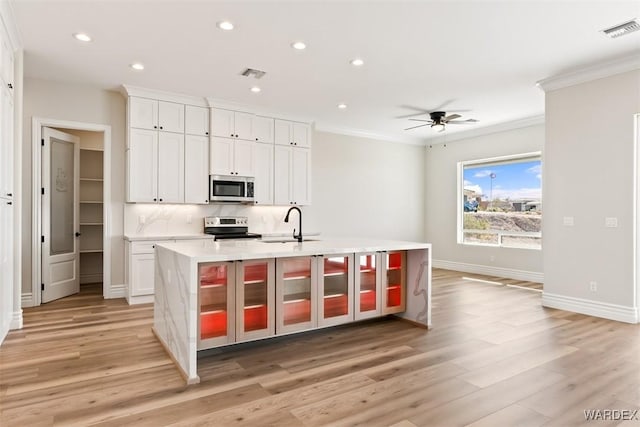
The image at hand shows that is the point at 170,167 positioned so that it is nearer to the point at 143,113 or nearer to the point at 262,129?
the point at 143,113

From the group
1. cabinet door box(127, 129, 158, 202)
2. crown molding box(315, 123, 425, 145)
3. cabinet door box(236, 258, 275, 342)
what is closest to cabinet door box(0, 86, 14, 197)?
cabinet door box(127, 129, 158, 202)

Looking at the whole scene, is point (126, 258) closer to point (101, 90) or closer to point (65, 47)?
point (101, 90)

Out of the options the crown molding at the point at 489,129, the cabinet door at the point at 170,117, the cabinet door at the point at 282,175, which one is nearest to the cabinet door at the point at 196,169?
the cabinet door at the point at 170,117

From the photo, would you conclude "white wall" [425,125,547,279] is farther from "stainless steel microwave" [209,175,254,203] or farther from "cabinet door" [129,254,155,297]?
"cabinet door" [129,254,155,297]

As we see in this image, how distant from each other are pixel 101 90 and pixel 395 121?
4.82 meters

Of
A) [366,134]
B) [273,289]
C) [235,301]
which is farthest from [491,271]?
[235,301]

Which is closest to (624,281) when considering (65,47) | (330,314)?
(330,314)

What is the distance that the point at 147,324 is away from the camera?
412 cm

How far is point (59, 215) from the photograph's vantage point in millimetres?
5469

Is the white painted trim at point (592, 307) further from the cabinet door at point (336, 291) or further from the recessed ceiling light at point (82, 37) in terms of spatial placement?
the recessed ceiling light at point (82, 37)

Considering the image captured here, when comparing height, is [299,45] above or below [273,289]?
above

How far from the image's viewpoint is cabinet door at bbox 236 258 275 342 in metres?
3.13

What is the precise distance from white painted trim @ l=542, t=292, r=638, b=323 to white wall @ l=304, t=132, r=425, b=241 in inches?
149

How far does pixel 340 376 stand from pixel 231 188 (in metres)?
3.91
